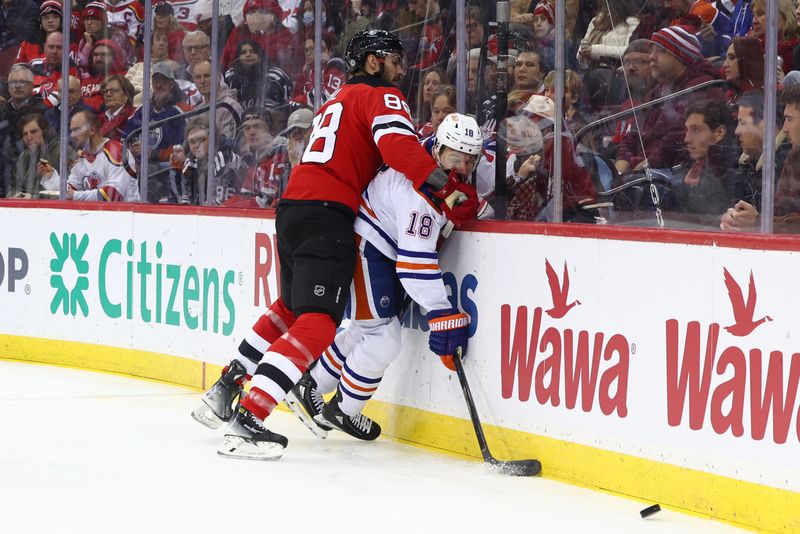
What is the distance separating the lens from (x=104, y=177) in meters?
6.51

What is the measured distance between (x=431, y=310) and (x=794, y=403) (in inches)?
54.1

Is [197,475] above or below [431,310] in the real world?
below

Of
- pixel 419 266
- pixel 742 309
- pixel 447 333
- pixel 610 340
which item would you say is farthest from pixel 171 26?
pixel 742 309

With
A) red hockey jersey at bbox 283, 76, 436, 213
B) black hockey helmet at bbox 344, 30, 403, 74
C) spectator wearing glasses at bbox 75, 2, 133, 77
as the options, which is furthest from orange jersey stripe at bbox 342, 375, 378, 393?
spectator wearing glasses at bbox 75, 2, 133, 77

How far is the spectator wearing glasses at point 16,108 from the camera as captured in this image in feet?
22.4

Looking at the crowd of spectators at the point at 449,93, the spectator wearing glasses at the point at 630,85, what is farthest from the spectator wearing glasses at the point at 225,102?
the spectator wearing glasses at the point at 630,85

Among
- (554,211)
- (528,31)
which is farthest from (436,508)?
(528,31)

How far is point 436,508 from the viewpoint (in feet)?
11.2

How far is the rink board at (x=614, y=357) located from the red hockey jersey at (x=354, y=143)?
0.38 metres

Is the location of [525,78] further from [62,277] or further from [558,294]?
[62,277]

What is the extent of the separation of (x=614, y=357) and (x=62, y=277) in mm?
3551

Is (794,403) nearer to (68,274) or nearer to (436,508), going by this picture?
(436,508)

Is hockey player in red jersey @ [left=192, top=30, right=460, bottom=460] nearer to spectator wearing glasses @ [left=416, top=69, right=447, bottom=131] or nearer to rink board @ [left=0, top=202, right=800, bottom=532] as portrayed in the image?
rink board @ [left=0, top=202, right=800, bottom=532]

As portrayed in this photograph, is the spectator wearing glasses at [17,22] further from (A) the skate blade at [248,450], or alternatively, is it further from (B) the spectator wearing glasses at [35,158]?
(A) the skate blade at [248,450]
